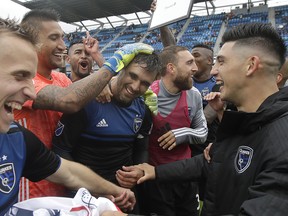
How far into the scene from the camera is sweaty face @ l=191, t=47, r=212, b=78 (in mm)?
4398

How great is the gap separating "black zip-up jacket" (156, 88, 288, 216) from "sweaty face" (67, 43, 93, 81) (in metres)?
2.35

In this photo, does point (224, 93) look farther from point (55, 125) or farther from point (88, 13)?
point (88, 13)

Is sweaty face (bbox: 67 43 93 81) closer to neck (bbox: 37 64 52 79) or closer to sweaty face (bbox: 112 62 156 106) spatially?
neck (bbox: 37 64 52 79)

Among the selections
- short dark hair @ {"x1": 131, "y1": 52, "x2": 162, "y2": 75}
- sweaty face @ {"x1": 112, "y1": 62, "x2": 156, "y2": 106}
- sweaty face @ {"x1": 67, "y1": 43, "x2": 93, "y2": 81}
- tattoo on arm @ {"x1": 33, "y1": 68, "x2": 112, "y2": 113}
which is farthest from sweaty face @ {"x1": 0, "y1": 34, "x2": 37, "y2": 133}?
sweaty face @ {"x1": 67, "y1": 43, "x2": 93, "y2": 81}

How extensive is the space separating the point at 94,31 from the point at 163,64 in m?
31.1

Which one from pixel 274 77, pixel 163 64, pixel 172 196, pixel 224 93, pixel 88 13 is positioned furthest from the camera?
pixel 88 13

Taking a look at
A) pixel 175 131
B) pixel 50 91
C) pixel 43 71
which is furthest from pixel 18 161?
pixel 175 131

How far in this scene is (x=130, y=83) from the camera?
A: 2322 mm

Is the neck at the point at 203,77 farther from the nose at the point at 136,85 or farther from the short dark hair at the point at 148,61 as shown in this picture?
the nose at the point at 136,85

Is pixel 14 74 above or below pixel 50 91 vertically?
above

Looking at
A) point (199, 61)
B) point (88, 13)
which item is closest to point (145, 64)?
point (199, 61)

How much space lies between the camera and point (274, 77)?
1761 millimetres

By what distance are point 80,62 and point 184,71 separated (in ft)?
4.46

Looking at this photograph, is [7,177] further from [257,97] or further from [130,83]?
[257,97]
